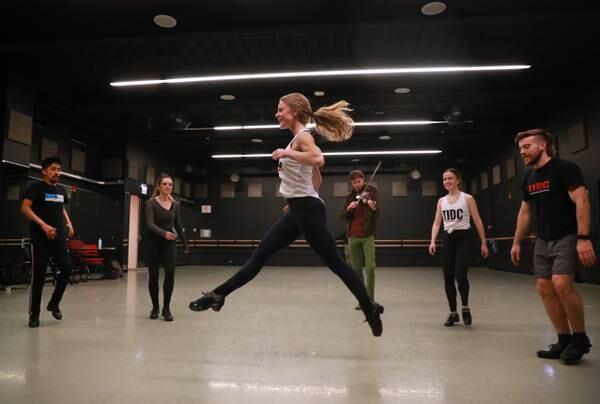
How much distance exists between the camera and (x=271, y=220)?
15227mm

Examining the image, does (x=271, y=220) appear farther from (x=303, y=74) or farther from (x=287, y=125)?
(x=287, y=125)

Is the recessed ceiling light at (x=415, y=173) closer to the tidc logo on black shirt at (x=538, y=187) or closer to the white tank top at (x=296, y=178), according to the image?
the tidc logo on black shirt at (x=538, y=187)

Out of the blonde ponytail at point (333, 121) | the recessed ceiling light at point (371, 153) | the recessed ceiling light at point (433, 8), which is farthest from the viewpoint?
the recessed ceiling light at point (371, 153)

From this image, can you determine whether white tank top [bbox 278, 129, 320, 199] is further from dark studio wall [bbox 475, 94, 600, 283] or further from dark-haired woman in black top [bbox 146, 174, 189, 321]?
dark studio wall [bbox 475, 94, 600, 283]

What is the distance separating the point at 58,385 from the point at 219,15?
4.80m

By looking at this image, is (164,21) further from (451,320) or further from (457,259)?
(451,320)

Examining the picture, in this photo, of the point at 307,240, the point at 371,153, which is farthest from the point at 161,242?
the point at 371,153

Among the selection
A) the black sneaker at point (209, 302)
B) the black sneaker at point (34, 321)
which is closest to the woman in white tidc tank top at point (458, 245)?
the black sneaker at point (209, 302)

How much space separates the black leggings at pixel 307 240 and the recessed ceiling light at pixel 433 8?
13.3ft

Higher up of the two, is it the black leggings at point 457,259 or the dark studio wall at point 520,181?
the dark studio wall at point 520,181

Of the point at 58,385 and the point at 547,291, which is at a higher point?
the point at 547,291

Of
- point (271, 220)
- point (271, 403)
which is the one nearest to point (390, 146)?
point (271, 220)

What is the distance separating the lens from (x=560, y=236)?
2.45 meters

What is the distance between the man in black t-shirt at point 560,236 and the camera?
2363mm
